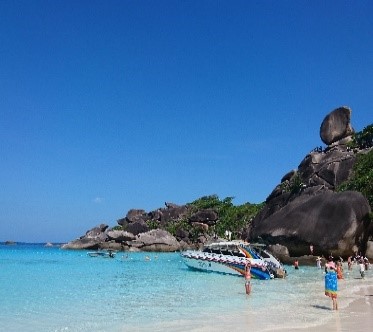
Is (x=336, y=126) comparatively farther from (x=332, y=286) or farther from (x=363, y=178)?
(x=332, y=286)

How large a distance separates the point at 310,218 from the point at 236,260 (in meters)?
15.5

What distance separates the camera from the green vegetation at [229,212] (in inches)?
3179

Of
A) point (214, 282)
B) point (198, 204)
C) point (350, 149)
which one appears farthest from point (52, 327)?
point (198, 204)

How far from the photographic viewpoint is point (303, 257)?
1624 inches

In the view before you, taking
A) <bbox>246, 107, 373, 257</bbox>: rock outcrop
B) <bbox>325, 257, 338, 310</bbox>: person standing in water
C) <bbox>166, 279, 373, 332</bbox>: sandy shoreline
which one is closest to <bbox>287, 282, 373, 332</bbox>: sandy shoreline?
<bbox>166, 279, 373, 332</bbox>: sandy shoreline

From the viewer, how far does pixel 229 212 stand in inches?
3489

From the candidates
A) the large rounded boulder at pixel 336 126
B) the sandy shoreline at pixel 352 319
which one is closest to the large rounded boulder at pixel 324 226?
the large rounded boulder at pixel 336 126

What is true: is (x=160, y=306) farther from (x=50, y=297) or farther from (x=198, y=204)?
(x=198, y=204)

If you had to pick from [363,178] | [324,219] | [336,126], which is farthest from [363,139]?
[324,219]

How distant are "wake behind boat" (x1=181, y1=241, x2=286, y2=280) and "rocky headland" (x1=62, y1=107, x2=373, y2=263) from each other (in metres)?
12.0

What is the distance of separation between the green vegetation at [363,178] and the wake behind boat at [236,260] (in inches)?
852

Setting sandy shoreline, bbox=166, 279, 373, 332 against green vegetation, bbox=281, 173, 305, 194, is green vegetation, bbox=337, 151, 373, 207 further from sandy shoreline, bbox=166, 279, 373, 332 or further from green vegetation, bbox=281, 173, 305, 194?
sandy shoreline, bbox=166, 279, 373, 332

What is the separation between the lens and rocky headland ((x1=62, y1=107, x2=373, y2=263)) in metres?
39.9

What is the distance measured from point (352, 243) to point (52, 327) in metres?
33.0
